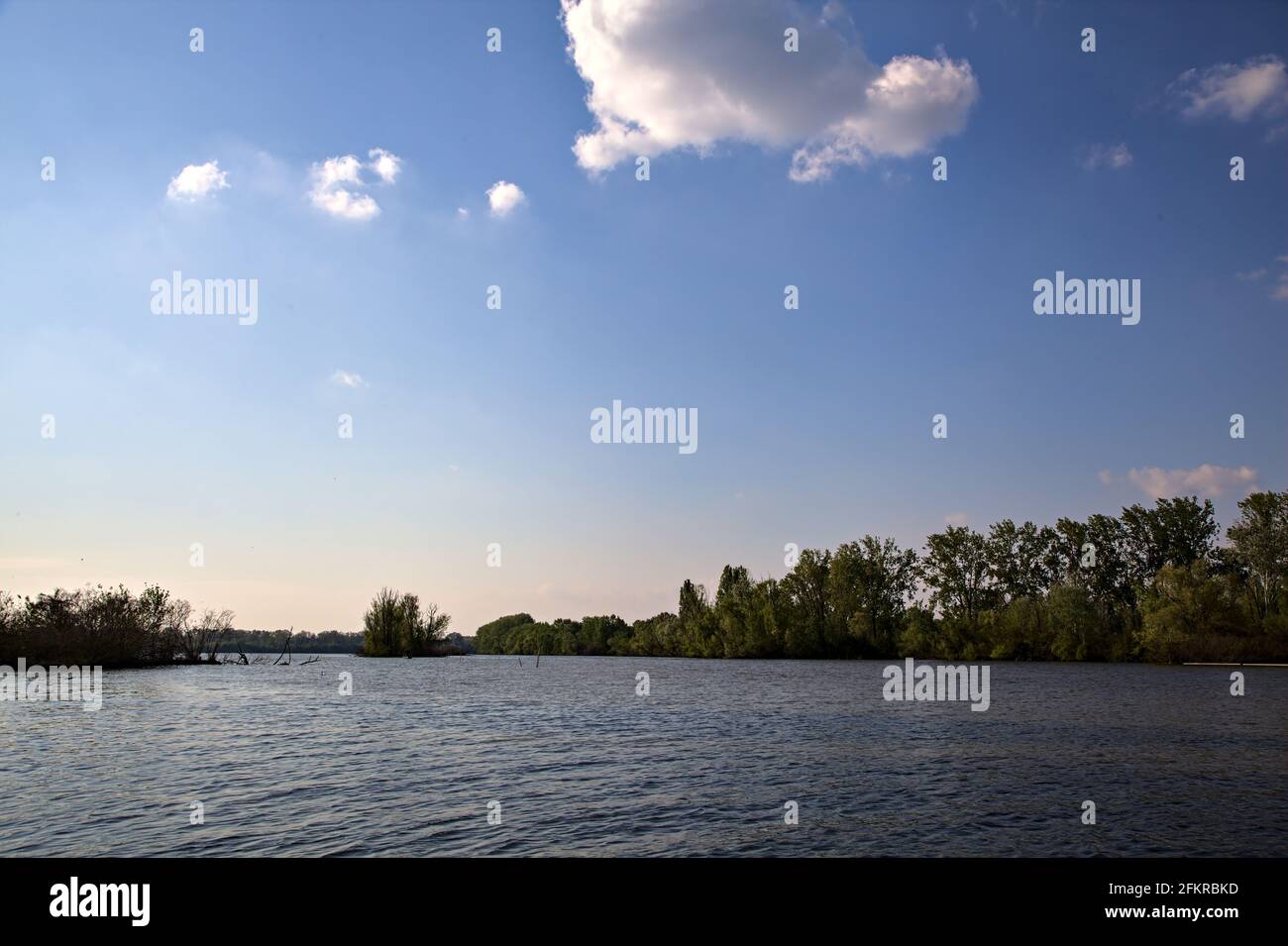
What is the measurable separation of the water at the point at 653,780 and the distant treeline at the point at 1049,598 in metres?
62.0

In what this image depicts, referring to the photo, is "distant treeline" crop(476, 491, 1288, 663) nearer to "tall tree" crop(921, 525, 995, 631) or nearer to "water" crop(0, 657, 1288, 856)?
"tall tree" crop(921, 525, 995, 631)

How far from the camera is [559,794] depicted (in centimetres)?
2645

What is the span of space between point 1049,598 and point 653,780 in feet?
410

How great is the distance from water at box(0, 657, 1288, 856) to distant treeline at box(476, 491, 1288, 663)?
2439 inches

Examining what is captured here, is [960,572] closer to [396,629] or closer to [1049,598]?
[1049,598]

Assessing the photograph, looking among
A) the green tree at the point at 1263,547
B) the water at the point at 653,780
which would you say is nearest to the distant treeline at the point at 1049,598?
the green tree at the point at 1263,547

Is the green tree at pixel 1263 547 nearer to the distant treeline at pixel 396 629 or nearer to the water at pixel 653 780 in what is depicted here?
the water at pixel 653 780

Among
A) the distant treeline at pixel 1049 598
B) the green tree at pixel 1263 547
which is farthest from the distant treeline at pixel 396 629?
the green tree at pixel 1263 547

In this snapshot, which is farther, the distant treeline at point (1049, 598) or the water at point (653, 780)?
the distant treeline at point (1049, 598)

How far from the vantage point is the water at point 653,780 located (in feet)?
67.8

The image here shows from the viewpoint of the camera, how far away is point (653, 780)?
29.2 metres

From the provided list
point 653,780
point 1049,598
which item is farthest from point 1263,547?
point 653,780

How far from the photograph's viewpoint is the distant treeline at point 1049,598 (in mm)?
111062
